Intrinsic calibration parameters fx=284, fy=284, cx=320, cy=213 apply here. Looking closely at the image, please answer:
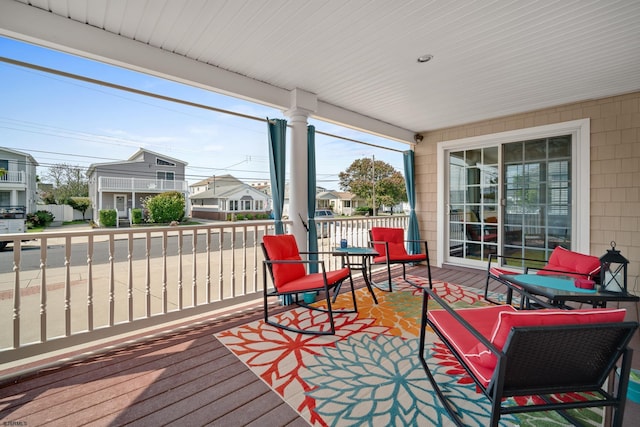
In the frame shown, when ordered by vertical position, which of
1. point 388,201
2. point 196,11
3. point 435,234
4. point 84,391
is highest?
point 196,11

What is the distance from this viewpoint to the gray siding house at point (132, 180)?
267 centimetres

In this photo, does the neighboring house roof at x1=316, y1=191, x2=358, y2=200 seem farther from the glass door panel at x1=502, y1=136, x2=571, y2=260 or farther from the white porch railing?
the glass door panel at x1=502, y1=136, x2=571, y2=260

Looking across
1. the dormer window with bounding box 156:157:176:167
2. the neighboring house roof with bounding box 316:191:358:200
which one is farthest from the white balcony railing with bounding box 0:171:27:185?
the neighboring house roof with bounding box 316:191:358:200

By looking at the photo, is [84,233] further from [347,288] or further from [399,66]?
[399,66]

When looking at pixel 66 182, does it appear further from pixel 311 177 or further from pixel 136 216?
pixel 311 177

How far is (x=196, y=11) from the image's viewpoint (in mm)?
2205

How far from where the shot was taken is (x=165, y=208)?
293cm

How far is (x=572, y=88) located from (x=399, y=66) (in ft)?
8.10

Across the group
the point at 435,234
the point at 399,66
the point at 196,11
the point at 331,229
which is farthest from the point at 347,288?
the point at 196,11

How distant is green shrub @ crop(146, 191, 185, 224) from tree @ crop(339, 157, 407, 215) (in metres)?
5.70

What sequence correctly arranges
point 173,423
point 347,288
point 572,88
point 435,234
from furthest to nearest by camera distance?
point 435,234 → point 347,288 → point 572,88 → point 173,423

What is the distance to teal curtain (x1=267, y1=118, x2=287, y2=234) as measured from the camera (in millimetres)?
3498

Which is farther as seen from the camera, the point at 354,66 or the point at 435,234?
the point at 435,234

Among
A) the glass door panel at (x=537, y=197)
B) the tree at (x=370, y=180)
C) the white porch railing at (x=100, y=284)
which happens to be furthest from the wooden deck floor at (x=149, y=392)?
the tree at (x=370, y=180)
